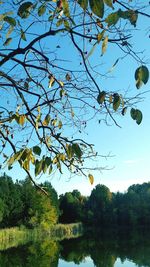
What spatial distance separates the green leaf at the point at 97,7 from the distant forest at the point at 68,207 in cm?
4243

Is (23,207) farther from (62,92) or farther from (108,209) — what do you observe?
(62,92)

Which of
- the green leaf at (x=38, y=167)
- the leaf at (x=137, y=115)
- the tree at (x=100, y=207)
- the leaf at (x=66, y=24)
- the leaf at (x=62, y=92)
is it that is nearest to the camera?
the leaf at (x=137, y=115)

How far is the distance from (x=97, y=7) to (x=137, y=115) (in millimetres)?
639

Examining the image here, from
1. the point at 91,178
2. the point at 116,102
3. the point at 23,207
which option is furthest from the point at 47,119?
the point at 23,207

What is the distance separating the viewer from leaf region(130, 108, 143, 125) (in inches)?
78.5

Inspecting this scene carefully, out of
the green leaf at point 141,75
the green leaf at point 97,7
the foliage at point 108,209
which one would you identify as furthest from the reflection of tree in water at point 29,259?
the foliage at point 108,209

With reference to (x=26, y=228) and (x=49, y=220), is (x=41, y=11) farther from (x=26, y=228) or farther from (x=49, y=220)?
(x=49, y=220)

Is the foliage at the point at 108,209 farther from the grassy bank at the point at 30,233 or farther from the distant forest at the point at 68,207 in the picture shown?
the grassy bank at the point at 30,233

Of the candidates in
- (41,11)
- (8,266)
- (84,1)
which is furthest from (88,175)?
(8,266)

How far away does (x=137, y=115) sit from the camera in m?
2.02

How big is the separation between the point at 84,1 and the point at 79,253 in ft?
92.5

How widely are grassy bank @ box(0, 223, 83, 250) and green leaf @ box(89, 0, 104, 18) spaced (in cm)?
3111

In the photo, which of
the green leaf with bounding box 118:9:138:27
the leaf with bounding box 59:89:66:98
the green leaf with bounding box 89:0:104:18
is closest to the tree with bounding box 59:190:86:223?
the leaf with bounding box 59:89:66:98

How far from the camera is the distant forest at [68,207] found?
46.4 m
